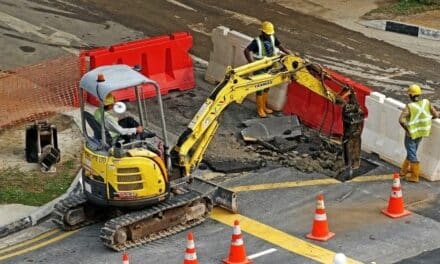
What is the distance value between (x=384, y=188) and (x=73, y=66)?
7.21 meters

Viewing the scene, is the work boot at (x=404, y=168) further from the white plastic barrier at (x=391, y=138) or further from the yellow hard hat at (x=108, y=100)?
the yellow hard hat at (x=108, y=100)

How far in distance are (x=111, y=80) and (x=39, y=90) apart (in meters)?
6.17

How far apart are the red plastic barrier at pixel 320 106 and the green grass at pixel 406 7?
785 cm

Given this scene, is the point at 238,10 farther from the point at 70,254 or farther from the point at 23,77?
the point at 70,254

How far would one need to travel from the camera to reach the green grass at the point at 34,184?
1709cm

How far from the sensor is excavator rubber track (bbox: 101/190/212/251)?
15.1 meters

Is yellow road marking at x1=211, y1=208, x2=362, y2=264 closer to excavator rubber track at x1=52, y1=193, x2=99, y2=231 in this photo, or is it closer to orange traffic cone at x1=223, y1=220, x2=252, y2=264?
orange traffic cone at x1=223, y1=220, x2=252, y2=264

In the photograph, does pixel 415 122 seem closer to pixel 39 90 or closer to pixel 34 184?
pixel 34 184

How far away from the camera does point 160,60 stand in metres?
22.1

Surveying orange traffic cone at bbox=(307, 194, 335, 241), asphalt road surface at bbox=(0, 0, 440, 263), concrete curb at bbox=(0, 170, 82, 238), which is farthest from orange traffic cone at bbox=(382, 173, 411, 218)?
concrete curb at bbox=(0, 170, 82, 238)

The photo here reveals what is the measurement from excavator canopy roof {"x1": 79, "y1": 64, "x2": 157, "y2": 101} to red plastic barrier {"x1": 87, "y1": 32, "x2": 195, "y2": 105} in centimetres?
545

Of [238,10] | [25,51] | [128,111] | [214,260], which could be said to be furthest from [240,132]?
[238,10]

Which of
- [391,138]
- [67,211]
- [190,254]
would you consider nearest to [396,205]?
[391,138]

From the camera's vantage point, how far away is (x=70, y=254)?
605 inches
